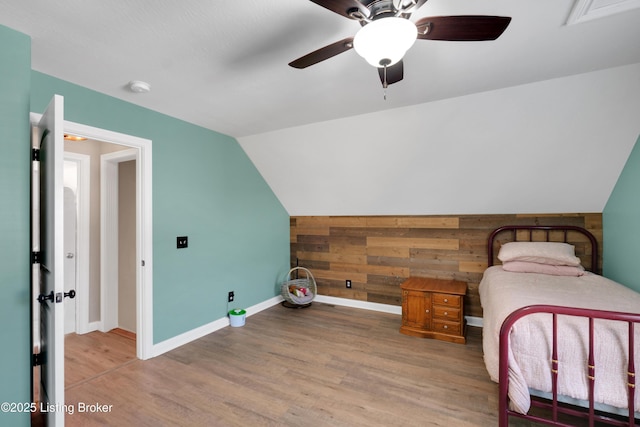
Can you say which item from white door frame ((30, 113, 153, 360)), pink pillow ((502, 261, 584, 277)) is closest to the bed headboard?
pink pillow ((502, 261, 584, 277))

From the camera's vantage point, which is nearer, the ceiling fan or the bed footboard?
the ceiling fan

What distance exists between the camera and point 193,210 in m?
3.23

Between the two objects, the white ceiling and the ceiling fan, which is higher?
the white ceiling

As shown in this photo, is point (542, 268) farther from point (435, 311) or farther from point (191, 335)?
point (191, 335)

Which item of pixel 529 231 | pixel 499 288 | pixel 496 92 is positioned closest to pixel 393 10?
pixel 496 92

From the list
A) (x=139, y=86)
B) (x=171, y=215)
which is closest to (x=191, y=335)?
(x=171, y=215)

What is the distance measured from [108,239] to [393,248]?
11.7ft

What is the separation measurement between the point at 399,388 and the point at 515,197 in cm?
235

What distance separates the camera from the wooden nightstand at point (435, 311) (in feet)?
10.4

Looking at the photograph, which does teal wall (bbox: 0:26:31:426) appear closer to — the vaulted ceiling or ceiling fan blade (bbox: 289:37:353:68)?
the vaulted ceiling

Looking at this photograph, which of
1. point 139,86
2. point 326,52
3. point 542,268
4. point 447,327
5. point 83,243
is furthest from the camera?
point 83,243

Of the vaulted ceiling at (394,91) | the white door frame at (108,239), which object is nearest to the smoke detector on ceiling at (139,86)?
the vaulted ceiling at (394,91)

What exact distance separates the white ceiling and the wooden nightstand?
2.02 meters

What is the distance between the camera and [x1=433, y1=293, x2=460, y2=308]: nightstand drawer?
319 centimetres
